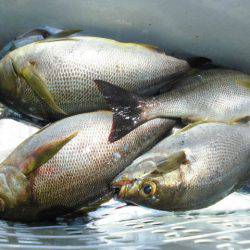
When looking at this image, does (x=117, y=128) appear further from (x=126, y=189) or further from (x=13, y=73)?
(x=13, y=73)

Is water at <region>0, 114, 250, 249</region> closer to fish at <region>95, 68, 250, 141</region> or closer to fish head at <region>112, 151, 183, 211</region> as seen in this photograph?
fish head at <region>112, 151, 183, 211</region>

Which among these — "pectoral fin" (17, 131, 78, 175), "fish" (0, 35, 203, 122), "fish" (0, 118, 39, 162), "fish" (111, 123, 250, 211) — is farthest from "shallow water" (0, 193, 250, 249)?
"fish" (0, 35, 203, 122)

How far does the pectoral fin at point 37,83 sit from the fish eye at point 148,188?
54cm

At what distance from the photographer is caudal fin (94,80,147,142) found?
227cm

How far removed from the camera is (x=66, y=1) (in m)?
2.53

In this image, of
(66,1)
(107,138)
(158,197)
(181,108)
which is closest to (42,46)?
(66,1)

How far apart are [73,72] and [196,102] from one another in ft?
1.83

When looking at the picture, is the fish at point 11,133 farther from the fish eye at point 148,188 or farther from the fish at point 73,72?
the fish eye at point 148,188

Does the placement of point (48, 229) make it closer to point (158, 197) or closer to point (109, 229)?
point (109, 229)

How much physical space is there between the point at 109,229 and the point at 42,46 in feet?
2.78

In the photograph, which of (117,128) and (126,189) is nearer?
(126,189)

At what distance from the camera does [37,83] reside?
89.3 inches

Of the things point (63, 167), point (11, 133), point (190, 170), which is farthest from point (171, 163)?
point (11, 133)

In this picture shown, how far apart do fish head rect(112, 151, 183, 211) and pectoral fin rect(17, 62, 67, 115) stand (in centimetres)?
46
